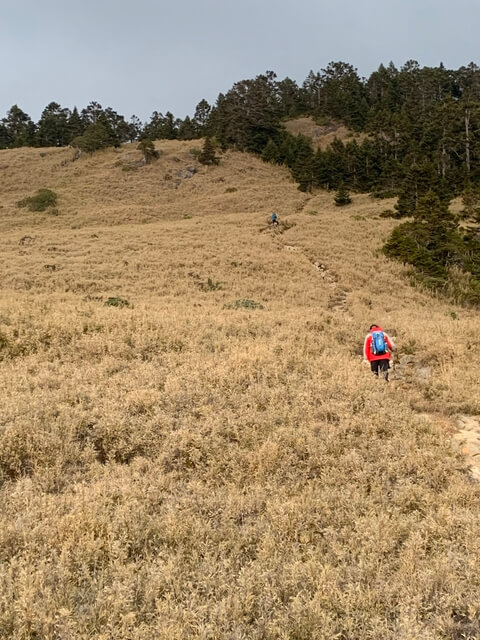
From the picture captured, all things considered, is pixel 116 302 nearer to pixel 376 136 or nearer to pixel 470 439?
pixel 470 439

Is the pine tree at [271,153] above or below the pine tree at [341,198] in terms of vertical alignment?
above

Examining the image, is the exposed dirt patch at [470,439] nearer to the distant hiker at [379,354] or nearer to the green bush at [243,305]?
the distant hiker at [379,354]

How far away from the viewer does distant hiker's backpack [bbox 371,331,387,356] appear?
389 inches

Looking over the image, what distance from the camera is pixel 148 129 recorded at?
98.9 metres

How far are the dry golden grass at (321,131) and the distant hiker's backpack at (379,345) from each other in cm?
8001

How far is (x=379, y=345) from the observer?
9.90m

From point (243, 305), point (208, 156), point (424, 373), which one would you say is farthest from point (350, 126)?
point (424, 373)

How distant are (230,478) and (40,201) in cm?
5266

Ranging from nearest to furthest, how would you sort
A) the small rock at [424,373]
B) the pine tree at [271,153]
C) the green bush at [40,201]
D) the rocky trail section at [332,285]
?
the small rock at [424,373] < the rocky trail section at [332,285] < the green bush at [40,201] < the pine tree at [271,153]

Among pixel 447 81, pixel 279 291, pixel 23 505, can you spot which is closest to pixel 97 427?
pixel 23 505

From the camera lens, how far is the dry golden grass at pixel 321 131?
83375 mm

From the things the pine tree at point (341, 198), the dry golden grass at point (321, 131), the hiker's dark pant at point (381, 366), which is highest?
the dry golden grass at point (321, 131)

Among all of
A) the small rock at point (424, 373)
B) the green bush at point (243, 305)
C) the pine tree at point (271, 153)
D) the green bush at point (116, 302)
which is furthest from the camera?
the pine tree at point (271, 153)

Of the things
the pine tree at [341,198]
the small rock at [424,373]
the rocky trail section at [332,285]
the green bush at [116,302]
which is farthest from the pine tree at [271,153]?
the small rock at [424,373]
